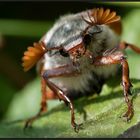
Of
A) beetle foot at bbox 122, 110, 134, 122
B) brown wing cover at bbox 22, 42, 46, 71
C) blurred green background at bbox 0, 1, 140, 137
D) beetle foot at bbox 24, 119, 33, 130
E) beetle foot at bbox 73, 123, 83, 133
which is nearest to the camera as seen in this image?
beetle foot at bbox 122, 110, 134, 122

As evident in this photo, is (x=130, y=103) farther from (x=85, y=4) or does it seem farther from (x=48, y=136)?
(x=85, y=4)

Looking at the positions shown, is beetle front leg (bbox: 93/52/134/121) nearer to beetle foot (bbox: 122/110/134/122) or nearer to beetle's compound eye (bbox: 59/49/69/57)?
beetle foot (bbox: 122/110/134/122)

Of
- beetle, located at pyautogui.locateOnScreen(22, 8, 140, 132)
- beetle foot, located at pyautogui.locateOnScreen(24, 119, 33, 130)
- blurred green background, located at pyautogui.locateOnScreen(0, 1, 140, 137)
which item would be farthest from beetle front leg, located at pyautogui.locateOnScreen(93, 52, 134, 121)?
blurred green background, located at pyautogui.locateOnScreen(0, 1, 140, 137)

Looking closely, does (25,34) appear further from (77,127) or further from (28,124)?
(77,127)

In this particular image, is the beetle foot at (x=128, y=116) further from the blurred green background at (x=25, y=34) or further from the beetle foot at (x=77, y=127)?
the blurred green background at (x=25, y=34)

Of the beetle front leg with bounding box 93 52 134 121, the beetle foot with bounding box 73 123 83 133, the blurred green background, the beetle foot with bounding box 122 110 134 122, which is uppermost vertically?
the beetle front leg with bounding box 93 52 134 121

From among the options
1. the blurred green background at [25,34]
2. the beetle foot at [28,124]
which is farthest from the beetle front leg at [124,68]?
the blurred green background at [25,34]
